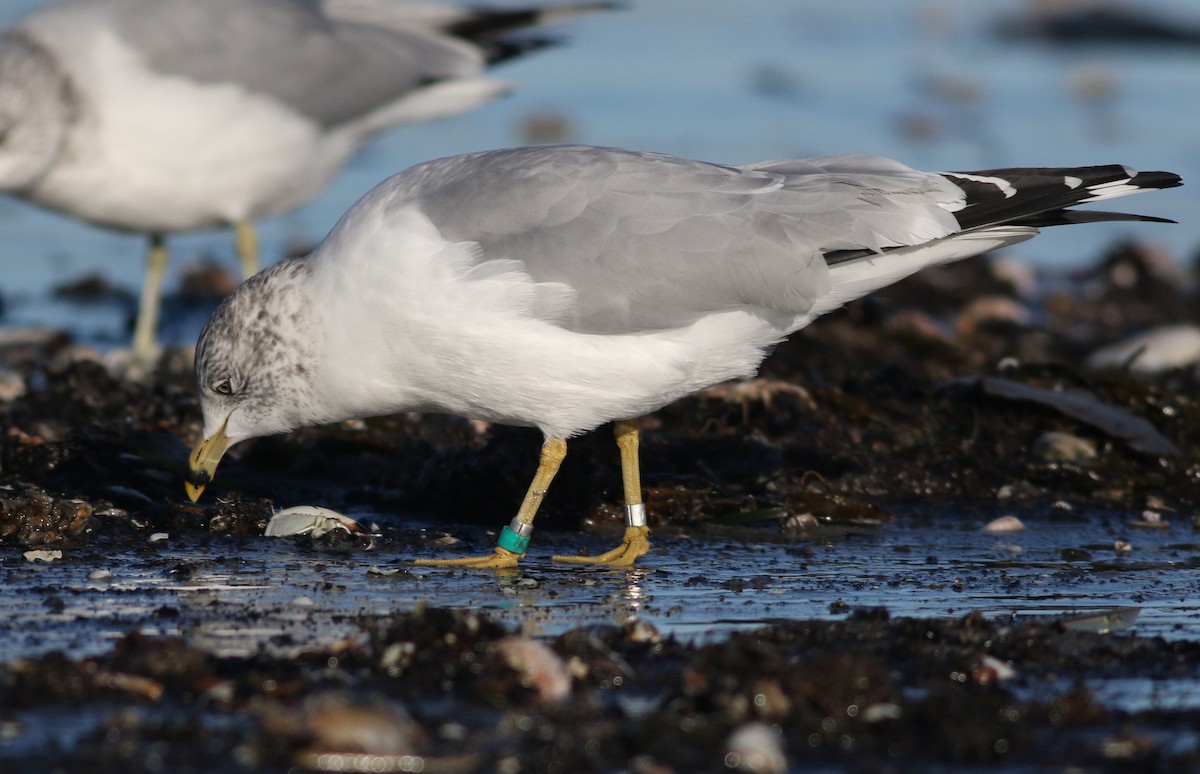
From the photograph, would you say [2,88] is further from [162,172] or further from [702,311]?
[702,311]

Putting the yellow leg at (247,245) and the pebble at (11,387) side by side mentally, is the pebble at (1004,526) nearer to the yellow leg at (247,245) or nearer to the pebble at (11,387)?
the pebble at (11,387)

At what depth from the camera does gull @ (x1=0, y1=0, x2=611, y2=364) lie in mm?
8227

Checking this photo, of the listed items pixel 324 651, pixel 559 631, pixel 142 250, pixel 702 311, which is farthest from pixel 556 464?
pixel 142 250

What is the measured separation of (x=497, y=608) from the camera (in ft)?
14.8

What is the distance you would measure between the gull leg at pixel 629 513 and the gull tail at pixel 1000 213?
0.84m

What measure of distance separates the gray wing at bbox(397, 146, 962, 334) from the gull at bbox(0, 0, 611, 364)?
3422 mm

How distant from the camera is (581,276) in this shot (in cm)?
507

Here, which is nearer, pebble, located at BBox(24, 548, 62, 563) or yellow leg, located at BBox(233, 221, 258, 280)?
pebble, located at BBox(24, 548, 62, 563)

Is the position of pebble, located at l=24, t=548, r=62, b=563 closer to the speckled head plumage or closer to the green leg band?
the speckled head plumage

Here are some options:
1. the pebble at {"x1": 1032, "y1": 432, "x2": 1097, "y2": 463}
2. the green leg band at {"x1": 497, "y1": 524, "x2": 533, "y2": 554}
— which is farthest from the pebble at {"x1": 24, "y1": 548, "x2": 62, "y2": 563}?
the pebble at {"x1": 1032, "y1": 432, "x2": 1097, "y2": 463}

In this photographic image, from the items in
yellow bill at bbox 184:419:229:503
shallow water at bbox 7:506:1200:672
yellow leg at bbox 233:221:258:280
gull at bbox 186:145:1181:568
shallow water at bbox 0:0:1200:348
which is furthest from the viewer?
shallow water at bbox 0:0:1200:348

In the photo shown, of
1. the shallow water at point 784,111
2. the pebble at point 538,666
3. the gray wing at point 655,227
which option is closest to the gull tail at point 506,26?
the shallow water at point 784,111

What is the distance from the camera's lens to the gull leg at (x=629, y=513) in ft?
17.1

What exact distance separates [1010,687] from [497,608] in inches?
58.2
